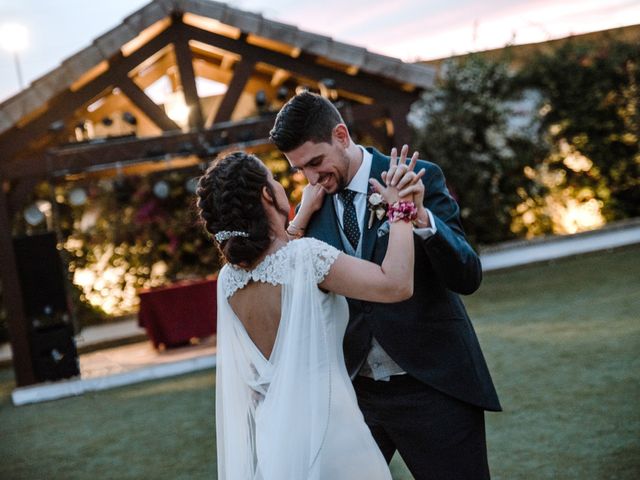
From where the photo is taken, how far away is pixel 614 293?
901 cm

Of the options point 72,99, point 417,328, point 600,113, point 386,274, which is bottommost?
point 417,328

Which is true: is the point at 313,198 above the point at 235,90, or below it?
below

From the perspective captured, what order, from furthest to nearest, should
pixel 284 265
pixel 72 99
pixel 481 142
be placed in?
pixel 481 142 → pixel 72 99 → pixel 284 265

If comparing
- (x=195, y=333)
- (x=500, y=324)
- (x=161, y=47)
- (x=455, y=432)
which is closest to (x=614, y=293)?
(x=500, y=324)

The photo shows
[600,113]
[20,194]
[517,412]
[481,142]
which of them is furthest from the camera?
[600,113]

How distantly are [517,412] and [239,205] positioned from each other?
11.4 feet

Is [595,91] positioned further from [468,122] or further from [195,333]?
[195,333]

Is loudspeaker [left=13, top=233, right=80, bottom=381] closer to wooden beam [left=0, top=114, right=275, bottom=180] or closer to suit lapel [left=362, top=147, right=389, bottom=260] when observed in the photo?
wooden beam [left=0, top=114, right=275, bottom=180]

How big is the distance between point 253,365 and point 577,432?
110 inches

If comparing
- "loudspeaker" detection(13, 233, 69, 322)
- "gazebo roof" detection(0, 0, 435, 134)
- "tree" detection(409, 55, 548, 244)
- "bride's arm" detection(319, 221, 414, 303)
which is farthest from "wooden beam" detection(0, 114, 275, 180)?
"bride's arm" detection(319, 221, 414, 303)

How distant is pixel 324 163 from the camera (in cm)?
266

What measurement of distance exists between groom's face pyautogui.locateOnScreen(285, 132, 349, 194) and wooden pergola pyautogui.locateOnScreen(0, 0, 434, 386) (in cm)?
789

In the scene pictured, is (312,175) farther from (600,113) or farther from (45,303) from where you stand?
(600,113)

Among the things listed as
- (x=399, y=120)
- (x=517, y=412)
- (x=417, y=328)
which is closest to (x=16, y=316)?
(x=399, y=120)
